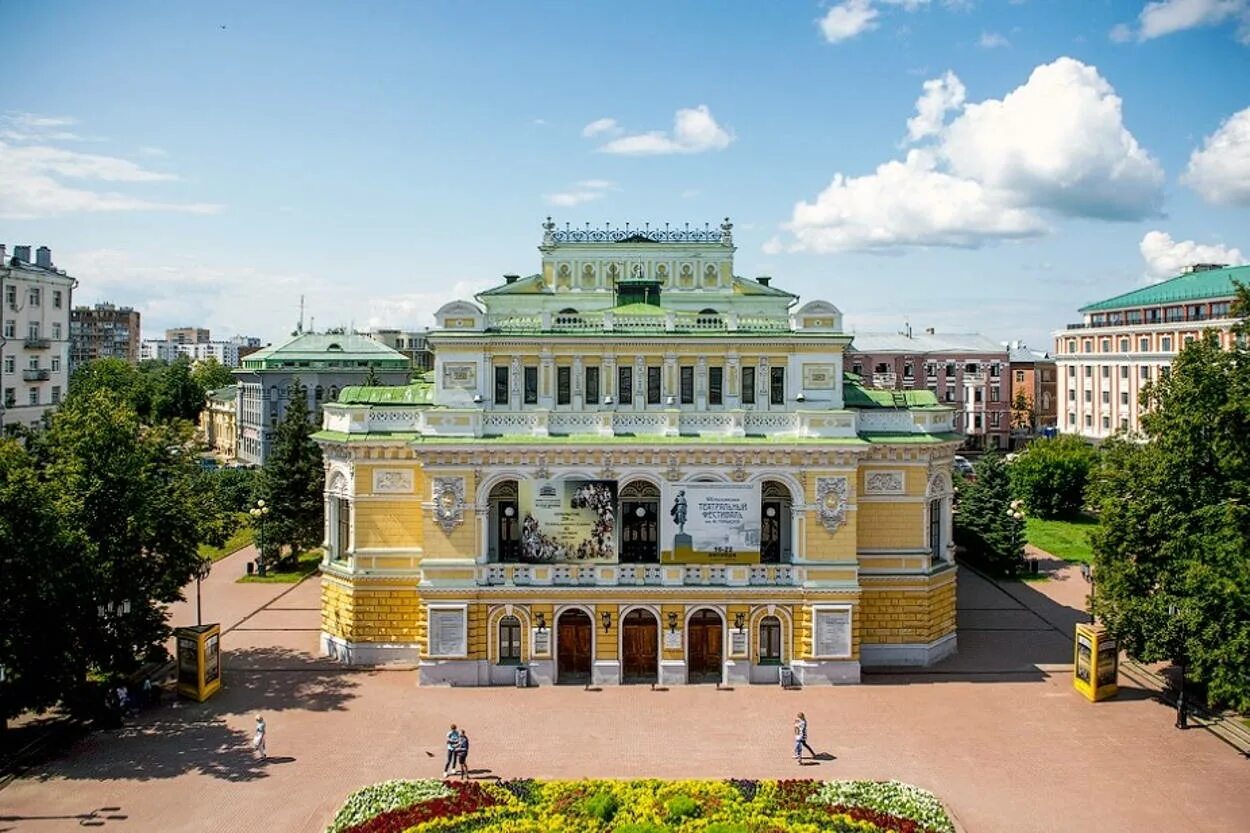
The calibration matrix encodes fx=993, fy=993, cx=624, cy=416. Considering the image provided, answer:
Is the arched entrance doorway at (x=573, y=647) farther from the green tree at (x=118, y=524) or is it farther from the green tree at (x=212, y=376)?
the green tree at (x=212, y=376)

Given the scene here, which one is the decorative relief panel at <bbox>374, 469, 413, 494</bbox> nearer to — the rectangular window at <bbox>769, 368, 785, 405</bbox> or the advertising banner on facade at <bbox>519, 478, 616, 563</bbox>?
the advertising banner on facade at <bbox>519, 478, 616, 563</bbox>

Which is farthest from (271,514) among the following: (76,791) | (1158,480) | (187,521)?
(1158,480)

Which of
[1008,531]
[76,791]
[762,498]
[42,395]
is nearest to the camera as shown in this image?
[76,791]

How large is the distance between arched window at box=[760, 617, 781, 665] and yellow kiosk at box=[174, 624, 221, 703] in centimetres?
1843

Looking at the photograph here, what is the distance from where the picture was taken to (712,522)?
33.9m

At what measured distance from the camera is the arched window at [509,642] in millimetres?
34125

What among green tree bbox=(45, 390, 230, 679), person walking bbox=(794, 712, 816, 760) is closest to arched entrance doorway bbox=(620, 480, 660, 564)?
person walking bbox=(794, 712, 816, 760)

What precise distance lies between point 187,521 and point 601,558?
1394cm

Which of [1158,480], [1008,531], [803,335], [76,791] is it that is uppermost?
[803,335]

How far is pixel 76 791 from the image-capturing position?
2533 centimetres

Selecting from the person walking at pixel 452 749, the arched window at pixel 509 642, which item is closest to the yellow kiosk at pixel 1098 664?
the arched window at pixel 509 642

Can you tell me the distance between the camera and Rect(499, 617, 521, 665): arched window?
3412cm

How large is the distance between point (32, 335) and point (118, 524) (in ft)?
122

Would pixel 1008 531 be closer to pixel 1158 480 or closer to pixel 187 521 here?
pixel 1158 480
